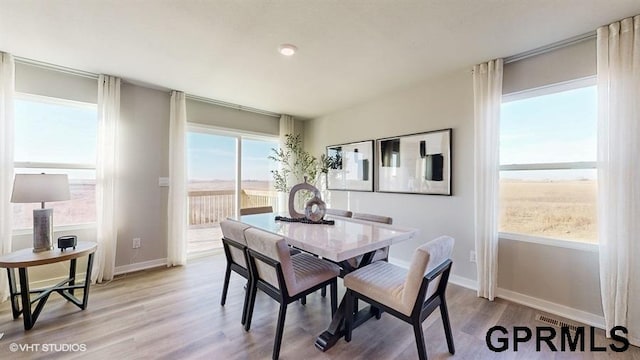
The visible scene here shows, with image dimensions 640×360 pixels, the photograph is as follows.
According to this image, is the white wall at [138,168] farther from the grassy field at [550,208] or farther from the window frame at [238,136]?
the grassy field at [550,208]

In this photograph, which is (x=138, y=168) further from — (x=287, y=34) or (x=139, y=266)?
(x=287, y=34)

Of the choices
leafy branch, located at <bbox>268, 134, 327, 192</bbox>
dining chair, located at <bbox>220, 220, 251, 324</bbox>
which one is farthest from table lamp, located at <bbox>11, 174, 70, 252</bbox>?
leafy branch, located at <bbox>268, 134, 327, 192</bbox>

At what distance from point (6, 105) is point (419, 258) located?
392 centimetres

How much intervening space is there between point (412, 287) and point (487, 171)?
1708mm

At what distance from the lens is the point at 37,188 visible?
7.23 feet

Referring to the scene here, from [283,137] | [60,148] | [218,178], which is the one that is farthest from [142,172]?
[283,137]

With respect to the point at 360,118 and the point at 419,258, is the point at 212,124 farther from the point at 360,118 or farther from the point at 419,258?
the point at 419,258

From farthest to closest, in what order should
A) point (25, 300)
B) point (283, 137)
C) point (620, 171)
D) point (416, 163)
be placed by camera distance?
point (283, 137) < point (416, 163) < point (25, 300) < point (620, 171)

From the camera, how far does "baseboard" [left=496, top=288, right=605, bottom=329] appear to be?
2137 millimetres

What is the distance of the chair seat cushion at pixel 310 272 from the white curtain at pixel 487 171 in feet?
5.19

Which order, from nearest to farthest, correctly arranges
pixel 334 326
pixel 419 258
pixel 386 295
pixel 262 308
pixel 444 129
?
1. pixel 419 258
2. pixel 386 295
3. pixel 334 326
4. pixel 262 308
5. pixel 444 129

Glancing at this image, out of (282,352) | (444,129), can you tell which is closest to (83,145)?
(282,352)

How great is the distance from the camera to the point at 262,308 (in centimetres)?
244

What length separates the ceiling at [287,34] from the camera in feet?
5.94
